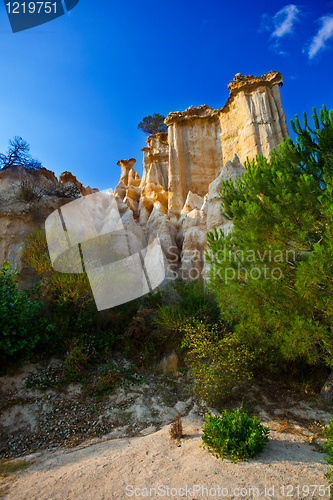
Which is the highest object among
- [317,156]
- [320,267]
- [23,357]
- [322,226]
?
[317,156]

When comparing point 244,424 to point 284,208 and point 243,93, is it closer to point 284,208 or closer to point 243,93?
point 284,208

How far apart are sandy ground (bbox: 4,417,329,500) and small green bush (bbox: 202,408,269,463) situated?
5.2 inches

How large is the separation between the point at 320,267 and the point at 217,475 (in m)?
3.79

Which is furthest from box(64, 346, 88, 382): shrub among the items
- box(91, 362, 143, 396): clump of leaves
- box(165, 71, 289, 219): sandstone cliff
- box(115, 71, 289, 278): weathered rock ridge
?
box(165, 71, 289, 219): sandstone cliff

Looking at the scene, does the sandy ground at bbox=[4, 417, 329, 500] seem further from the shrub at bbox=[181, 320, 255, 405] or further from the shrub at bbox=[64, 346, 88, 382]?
the shrub at bbox=[64, 346, 88, 382]

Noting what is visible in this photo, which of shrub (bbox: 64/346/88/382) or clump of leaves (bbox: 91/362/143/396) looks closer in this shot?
clump of leaves (bbox: 91/362/143/396)

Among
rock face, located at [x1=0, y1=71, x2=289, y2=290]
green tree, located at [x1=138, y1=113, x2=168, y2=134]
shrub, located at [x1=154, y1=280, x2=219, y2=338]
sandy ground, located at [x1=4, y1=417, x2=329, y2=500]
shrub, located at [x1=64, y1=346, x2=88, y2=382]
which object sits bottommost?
sandy ground, located at [x1=4, y1=417, x2=329, y2=500]

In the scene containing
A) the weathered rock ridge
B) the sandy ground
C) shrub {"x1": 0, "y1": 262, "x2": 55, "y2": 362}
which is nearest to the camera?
the sandy ground

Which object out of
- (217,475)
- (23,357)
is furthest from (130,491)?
(23,357)

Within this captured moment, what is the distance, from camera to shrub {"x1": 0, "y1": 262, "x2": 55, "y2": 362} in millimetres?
7495

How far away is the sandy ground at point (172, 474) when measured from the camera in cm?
384

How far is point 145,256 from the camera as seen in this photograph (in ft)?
46.6

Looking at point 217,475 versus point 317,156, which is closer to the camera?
point 217,475

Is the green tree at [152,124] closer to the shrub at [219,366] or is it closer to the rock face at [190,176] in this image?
the rock face at [190,176]
